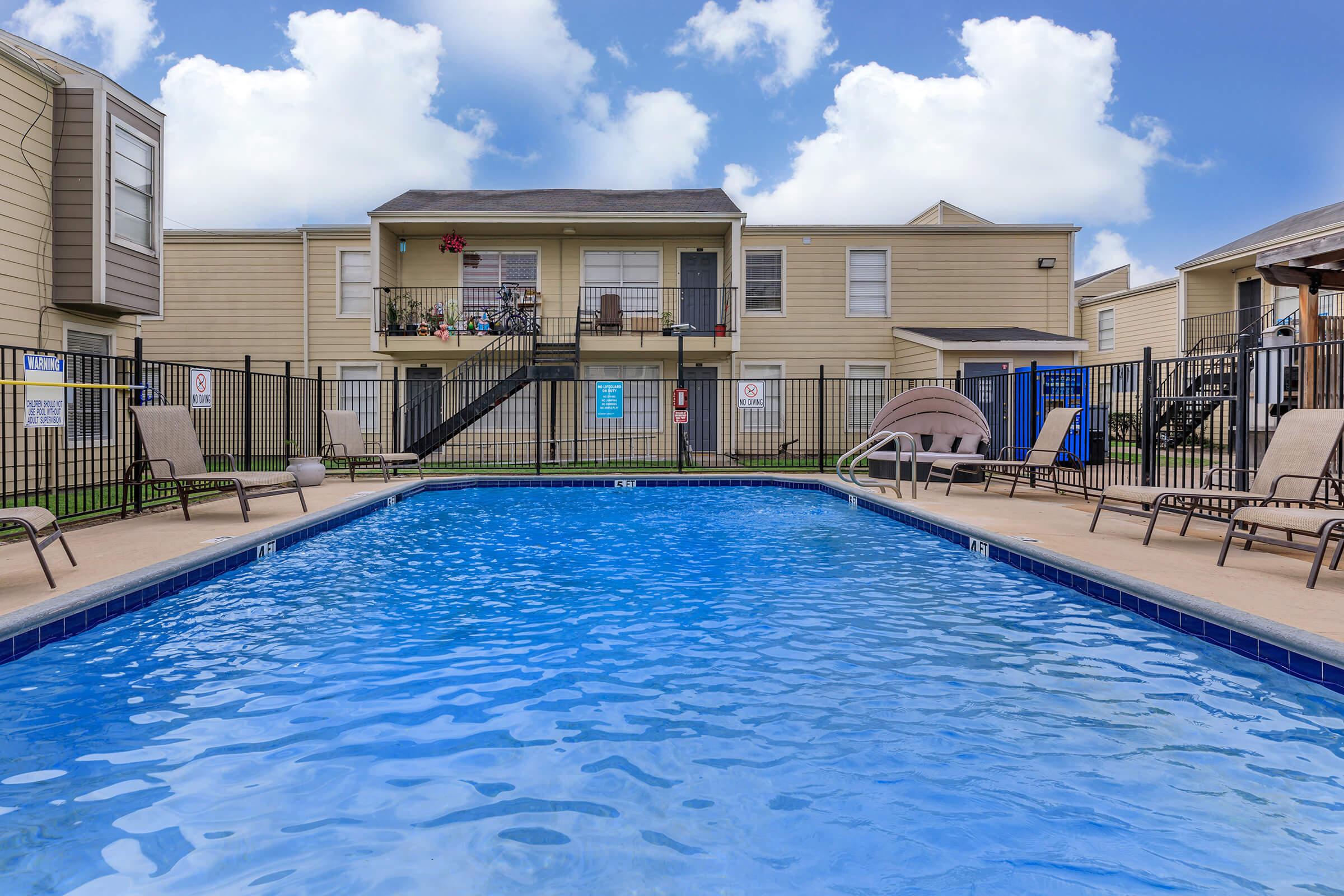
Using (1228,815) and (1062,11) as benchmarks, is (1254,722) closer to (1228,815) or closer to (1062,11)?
(1228,815)

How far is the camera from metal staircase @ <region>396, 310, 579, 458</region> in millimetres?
15984

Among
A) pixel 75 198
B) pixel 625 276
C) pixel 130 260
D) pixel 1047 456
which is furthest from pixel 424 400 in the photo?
pixel 1047 456

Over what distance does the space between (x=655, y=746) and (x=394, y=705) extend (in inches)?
48.9

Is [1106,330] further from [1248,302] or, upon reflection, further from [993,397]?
[993,397]

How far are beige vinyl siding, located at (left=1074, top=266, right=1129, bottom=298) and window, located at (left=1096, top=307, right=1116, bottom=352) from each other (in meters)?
6.31

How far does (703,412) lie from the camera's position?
62.6 ft

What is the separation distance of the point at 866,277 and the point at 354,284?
12.7m

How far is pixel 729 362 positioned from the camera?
744 inches

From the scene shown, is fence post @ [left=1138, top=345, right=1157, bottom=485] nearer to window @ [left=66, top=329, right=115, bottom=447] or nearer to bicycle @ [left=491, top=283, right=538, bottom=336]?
bicycle @ [left=491, top=283, right=538, bottom=336]

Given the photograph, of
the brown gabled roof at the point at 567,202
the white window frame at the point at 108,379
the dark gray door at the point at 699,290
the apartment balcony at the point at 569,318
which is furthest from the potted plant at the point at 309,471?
the dark gray door at the point at 699,290

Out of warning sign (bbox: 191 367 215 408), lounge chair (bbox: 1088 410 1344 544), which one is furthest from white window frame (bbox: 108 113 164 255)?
lounge chair (bbox: 1088 410 1344 544)

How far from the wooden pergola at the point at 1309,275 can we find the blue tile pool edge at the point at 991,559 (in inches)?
135

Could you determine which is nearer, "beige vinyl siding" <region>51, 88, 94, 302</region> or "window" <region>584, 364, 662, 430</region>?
"beige vinyl siding" <region>51, 88, 94, 302</region>

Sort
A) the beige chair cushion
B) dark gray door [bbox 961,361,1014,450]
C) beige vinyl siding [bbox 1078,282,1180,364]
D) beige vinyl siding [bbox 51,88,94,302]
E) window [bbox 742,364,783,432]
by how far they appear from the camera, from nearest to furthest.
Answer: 1. the beige chair cushion
2. beige vinyl siding [bbox 51,88,94,302]
3. dark gray door [bbox 961,361,1014,450]
4. window [bbox 742,364,783,432]
5. beige vinyl siding [bbox 1078,282,1180,364]
